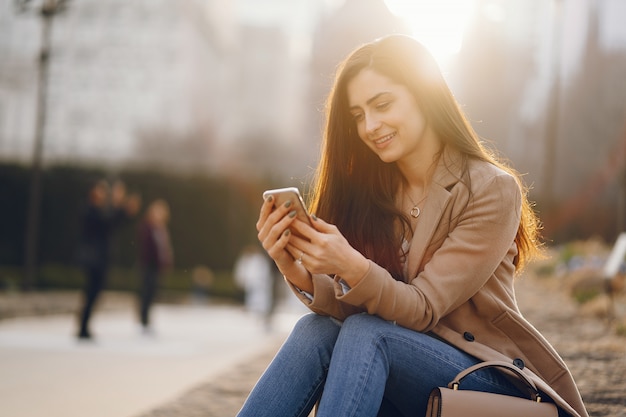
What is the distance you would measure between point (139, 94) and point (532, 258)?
69.3 m

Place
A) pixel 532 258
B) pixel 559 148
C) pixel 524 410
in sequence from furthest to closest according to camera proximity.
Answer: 1. pixel 559 148
2. pixel 532 258
3. pixel 524 410

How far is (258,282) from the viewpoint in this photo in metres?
16.0

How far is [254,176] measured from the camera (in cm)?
2402

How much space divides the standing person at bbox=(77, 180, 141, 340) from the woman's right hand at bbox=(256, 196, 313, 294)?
6.47 meters

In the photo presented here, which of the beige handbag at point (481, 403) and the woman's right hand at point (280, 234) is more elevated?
the woman's right hand at point (280, 234)

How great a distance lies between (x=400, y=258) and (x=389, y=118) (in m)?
0.47

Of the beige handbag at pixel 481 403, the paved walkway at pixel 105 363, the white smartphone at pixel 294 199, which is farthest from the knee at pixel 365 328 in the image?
the paved walkway at pixel 105 363

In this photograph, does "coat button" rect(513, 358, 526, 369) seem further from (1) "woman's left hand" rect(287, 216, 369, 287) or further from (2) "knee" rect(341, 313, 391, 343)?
(1) "woman's left hand" rect(287, 216, 369, 287)

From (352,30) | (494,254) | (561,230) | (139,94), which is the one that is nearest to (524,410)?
(494,254)

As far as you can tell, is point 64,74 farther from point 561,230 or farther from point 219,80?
point 561,230

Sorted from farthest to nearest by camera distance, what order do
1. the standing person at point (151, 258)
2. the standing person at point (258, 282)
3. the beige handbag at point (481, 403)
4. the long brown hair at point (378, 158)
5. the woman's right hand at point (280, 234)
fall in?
1. the standing person at point (258, 282)
2. the standing person at point (151, 258)
3. the long brown hair at point (378, 158)
4. the woman's right hand at point (280, 234)
5. the beige handbag at point (481, 403)

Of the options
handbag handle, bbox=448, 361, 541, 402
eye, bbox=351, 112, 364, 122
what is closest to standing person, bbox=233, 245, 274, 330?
eye, bbox=351, 112, 364, 122

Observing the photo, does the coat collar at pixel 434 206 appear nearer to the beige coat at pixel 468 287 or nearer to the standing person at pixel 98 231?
the beige coat at pixel 468 287

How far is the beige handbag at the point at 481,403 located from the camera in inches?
84.5
